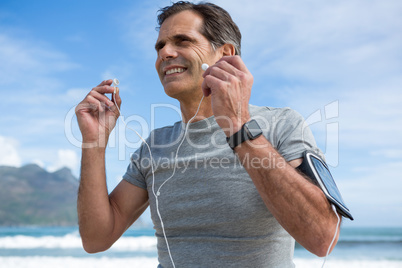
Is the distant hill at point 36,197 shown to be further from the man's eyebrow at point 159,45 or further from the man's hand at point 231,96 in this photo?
the man's hand at point 231,96

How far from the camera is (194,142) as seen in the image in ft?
6.34

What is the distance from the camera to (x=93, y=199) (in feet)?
6.04

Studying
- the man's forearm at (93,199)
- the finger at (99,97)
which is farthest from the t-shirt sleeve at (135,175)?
the finger at (99,97)

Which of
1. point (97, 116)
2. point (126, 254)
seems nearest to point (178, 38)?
point (97, 116)

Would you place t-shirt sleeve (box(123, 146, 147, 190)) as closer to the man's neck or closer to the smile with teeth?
the man's neck

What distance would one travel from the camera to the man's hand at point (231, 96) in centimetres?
136

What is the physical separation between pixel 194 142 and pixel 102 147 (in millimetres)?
470

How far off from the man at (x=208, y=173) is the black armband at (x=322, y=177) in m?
0.03

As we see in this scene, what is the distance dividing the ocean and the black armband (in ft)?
25.2

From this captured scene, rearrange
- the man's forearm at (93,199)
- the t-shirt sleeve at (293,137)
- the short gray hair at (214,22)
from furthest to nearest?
the short gray hair at (214,22) < the man's forearm at (93,199) < the t-shirt sleeve at (293,137)

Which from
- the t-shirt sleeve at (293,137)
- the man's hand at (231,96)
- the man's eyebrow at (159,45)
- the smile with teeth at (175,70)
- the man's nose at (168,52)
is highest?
the man's eyebrow at (159,45)

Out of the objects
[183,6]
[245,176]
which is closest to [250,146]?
[245,176]

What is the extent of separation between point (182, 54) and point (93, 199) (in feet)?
2.90

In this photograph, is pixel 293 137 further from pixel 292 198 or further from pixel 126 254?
pixel 126 254
